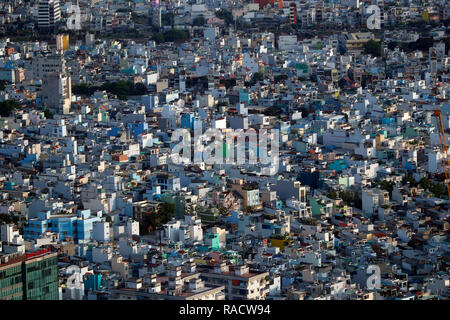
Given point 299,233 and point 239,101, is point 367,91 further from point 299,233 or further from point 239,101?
point 299,233

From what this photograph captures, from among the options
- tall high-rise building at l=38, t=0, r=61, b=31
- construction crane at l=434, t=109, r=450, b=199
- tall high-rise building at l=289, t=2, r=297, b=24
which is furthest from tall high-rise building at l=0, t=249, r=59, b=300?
tall high-rise building at l=289, t=2, r=297, b=24

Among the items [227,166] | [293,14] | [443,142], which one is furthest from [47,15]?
[227,166]

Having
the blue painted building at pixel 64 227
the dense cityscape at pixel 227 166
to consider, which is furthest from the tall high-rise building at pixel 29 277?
the blue painted building at pixel 64 227

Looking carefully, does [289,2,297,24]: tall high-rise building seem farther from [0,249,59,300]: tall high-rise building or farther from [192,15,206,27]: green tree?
[0,249,59,300]: tall high-rise building

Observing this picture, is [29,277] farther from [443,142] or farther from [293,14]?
[293,14]
